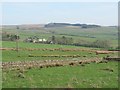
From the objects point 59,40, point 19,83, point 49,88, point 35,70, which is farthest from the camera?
point 59,40

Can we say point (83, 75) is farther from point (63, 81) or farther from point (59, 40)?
point (59, 40)

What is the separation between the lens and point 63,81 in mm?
22969

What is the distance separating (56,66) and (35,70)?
4.09 m

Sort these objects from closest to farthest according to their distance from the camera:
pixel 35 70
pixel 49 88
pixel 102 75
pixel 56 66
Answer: pixel 49 88, pixel 102 75, pixel 35 70, pixel 56 66

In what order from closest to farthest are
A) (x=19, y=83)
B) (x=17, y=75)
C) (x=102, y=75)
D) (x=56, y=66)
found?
(x=19, y=83), (x=17, y=75), (x=102, y=75), (x=56, y=66)

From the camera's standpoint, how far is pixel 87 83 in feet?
73.0

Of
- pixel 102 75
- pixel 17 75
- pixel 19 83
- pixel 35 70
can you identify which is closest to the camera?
pixel 19 83

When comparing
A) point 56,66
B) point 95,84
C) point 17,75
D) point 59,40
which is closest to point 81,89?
point 95,84

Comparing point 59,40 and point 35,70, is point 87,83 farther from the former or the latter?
point 59,40

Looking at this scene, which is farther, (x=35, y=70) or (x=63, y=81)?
(x=35, y=70)


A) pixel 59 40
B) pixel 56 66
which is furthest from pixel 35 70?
pixel 59 40

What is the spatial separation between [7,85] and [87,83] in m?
5.18

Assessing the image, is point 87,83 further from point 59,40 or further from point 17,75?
point 59,40

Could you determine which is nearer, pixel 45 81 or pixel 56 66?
pixel 45 81
